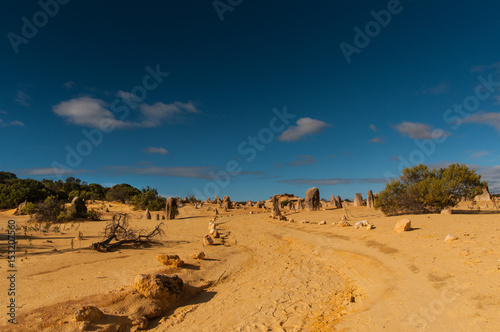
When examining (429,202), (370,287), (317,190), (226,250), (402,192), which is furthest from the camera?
(317,190)

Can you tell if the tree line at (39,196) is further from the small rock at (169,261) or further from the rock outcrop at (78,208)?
the small rock at (169,261)

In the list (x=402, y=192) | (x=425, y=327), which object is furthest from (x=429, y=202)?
(x=425, y=327)

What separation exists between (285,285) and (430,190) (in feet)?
49.5

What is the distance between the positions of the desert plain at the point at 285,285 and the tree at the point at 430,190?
7623 mm

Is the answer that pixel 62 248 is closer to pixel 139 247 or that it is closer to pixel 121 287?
pixel 139 247

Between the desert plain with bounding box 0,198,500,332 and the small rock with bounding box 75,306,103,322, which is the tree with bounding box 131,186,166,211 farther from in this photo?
the small rock with bounding box 75,306,103,322

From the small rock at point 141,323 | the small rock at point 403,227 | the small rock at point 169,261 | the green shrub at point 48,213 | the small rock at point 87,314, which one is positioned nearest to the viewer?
the small rock at point 87,314

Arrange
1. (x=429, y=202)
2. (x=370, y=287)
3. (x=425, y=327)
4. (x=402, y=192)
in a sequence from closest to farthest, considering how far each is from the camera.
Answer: (x=425, y=327), (x=370, y=287), (x=429, y=202), (x=402, y=192)

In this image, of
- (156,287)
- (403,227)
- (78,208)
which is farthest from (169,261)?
(78,208)

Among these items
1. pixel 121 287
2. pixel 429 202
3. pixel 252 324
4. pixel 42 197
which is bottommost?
pixel 252 324

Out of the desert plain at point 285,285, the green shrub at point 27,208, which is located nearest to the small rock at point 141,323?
the desert plain at point 285,285

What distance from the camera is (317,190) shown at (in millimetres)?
29312

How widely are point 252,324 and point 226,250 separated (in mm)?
6188

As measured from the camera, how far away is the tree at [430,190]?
1694cm
